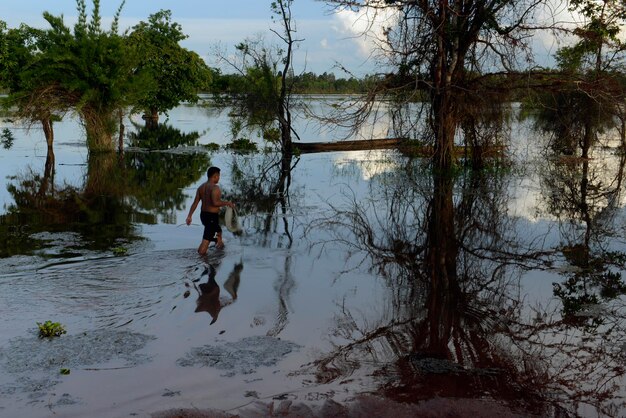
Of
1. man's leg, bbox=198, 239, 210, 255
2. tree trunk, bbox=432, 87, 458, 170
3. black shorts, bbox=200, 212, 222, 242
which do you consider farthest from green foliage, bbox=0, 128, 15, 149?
man's leg, bbox=198, 239, 210, 255

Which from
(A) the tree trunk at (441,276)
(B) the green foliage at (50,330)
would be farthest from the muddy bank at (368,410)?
(B) the green foliage at (50,330)

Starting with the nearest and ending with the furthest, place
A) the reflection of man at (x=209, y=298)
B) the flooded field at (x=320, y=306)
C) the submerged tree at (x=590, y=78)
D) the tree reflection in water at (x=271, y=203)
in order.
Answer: the flooded field at (x=320, y=306)
the reflection of man at (x=209, y=298)
the tree reflection in water at (x=271, y=203)
the submerged tree at (x=590, y=78)

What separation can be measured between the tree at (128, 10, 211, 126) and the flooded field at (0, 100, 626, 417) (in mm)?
26126

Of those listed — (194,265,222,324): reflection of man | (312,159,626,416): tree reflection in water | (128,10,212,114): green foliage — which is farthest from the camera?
(128,10,212,114): green foliage

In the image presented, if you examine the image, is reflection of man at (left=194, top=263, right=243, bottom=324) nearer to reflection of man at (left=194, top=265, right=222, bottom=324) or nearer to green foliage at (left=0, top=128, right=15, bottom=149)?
reflection of man at (left=194, top=265, right=222, bottom=324)

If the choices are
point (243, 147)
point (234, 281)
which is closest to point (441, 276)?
point (234, 281)

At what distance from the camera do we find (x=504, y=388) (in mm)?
6418

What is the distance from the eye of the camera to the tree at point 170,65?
44219 mm

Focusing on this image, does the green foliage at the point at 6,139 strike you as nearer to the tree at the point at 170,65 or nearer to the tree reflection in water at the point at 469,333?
the tree at the point at 170,65

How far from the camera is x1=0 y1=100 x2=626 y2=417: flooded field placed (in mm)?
6280

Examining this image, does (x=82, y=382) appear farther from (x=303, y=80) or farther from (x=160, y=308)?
(x=303, y=80)

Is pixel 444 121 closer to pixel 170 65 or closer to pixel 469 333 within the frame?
pixel 469 333

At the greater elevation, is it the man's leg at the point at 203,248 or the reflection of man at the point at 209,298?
the man's leg at the point at 203,248

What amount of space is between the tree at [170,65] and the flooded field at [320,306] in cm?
2613
